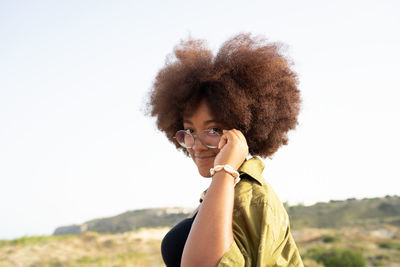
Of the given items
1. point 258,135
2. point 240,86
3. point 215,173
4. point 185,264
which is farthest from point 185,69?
point 185,264

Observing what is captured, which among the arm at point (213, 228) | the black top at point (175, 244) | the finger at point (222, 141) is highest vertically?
the finger at point (222, 141)

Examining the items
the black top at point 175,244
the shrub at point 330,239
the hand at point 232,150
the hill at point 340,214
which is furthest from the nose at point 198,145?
the hill at point 340,214

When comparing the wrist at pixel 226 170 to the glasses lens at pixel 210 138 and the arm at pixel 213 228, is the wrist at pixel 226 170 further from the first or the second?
the glasses lens at pixel 210 138

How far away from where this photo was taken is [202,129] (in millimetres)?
2590

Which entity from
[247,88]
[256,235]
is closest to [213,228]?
[256,235]

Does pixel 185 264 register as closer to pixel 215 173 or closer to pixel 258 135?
pixel 215 173

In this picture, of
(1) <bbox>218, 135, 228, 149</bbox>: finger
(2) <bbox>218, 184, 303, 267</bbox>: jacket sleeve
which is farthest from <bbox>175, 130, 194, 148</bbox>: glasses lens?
(2) <bbox>218, 184, 303, 267</bbox>: jacket sleeve

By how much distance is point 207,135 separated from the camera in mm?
2506

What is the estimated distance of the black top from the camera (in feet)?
7.98

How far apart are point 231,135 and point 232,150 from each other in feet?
0.40

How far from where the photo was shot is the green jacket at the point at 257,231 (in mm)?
1907

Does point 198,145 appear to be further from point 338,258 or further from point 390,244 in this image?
point 390,244

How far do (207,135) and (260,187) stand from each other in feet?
1.70

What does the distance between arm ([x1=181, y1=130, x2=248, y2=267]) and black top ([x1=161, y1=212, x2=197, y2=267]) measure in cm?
49
